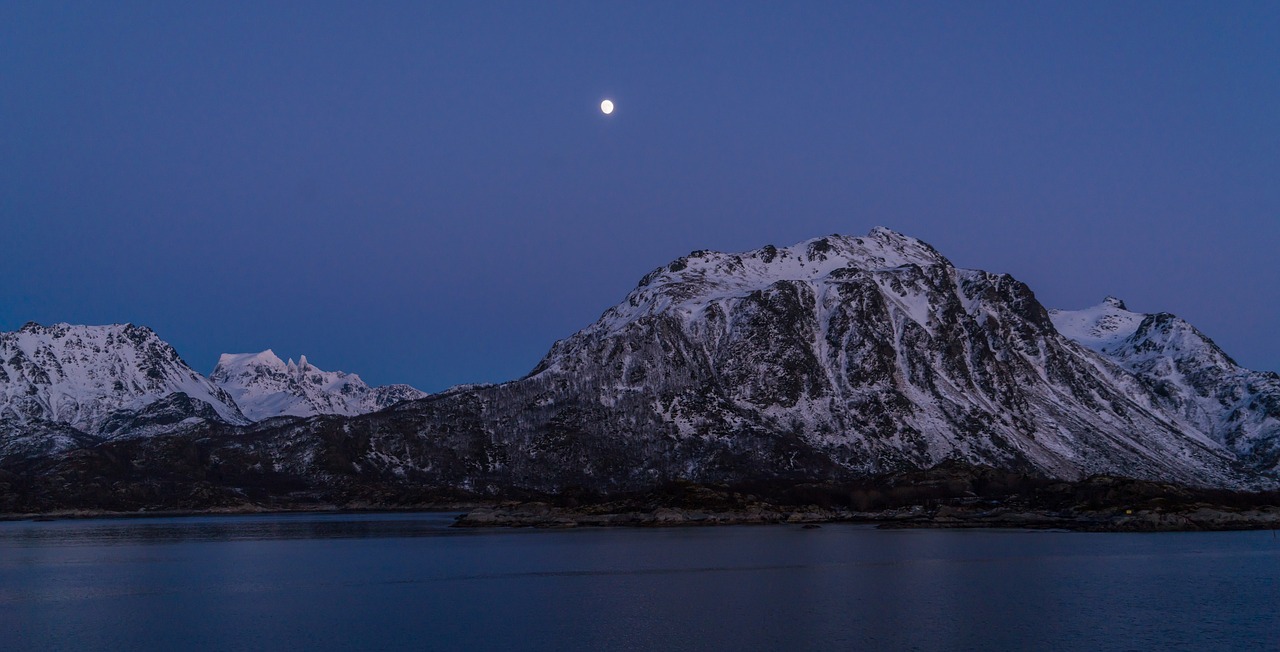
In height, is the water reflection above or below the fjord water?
above

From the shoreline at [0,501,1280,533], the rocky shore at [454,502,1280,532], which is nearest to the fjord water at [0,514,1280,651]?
the rocky shore at [454,502,1280,532]

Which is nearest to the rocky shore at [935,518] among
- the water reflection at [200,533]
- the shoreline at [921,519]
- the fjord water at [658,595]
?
the shoreline at [921,519]

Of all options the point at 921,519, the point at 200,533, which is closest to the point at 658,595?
the point at 921,519

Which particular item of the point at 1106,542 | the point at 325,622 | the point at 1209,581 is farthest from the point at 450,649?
the point at 1106,542

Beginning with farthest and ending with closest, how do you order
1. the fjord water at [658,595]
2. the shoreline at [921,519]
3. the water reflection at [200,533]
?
1. the shoreline at [921,519]
2. the water reflection at [200,533]
3. the fjord water at [658,595]

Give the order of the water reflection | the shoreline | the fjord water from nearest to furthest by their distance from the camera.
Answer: the fjord water, the water reflection, the shoreline

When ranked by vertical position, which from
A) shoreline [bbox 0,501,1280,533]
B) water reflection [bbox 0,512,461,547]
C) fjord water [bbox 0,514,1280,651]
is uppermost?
shoreline [bbox 0,501,1280,533]

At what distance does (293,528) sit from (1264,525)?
163 meters

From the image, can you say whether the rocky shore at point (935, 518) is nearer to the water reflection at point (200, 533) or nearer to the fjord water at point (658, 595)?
the water reflection at point (200, 533)

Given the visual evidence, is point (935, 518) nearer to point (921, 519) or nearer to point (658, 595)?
point (921, 519)

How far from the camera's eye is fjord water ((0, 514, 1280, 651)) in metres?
57.1

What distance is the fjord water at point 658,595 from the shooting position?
5706 cm

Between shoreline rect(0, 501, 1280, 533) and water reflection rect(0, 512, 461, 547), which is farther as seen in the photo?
shoreline rect(0, 501, 1280, 533)

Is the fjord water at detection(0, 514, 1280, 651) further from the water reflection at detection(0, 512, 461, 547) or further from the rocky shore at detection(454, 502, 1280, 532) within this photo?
the rocky shore at detection(454, 502, 1280, 532)
